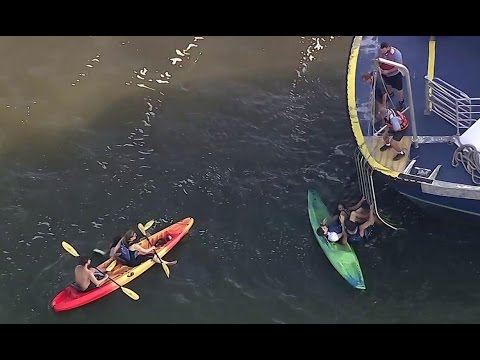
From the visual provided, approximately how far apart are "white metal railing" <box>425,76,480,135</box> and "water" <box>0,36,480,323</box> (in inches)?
81.6

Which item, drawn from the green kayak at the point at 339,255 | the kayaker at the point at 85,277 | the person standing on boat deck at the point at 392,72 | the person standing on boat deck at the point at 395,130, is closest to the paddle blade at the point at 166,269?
the kayaker at the point at 85,277

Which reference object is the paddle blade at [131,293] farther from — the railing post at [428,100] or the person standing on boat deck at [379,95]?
the railing post at [428,100]

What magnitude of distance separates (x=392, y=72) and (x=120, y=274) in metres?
7.16

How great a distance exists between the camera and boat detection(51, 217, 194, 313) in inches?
585

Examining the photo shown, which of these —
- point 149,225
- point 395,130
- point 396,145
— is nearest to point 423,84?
point 395,130

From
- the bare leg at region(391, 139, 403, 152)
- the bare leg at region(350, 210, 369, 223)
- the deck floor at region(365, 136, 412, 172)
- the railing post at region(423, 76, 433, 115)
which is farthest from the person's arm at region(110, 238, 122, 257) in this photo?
the railing post at region(423, 76, 433, 115)

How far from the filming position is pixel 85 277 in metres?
14.8

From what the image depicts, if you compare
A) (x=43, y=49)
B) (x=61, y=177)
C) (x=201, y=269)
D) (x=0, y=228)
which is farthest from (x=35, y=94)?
(x=201, y=269)

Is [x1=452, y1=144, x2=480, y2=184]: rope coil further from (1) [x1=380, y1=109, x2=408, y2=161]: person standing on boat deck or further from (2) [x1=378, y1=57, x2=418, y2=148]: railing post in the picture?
(1) [x1=380, y1=109, x2=408, y2=161]: person standing on boat deck

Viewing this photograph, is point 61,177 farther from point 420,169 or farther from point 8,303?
point 420,169

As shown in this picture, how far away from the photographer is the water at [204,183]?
14.8m

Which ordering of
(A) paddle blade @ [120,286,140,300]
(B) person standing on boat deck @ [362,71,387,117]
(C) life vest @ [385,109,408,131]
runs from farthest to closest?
(B) person standing on boat deck @ [362,71,387,117] → (C) life vest @ [385,109,408,131] → (A) paddle blade @ [120,286,140,300]

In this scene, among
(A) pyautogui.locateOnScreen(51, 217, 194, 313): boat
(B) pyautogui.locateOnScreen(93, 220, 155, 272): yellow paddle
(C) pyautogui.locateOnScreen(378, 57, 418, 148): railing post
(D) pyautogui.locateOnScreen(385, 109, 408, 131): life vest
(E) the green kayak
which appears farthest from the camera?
(B) pyautogui.locateOnScreen(93, 220, 155, 272): yellow paddle

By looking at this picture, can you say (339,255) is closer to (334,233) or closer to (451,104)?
(334,233)
